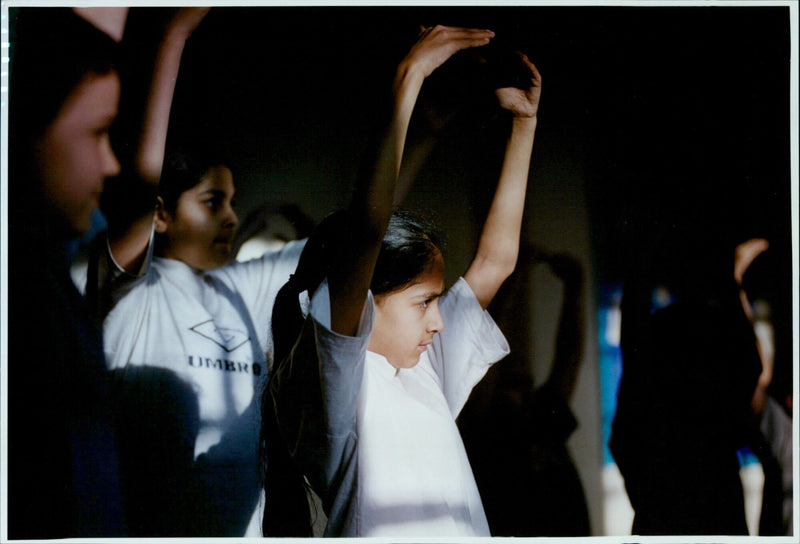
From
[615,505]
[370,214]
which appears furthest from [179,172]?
[615,505]

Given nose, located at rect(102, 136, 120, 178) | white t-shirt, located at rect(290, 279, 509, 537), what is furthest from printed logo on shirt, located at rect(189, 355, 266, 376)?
nose, located at rect(102, 136, 120, 178)

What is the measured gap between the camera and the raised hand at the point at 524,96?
265 cm

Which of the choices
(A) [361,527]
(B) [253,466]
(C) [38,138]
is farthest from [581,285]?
(C) [38,138]

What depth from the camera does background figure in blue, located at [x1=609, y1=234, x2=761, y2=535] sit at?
2.61 meters

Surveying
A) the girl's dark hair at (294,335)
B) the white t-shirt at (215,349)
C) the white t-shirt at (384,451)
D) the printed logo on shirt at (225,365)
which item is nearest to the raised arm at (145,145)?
the white t-shirt at (215,349)

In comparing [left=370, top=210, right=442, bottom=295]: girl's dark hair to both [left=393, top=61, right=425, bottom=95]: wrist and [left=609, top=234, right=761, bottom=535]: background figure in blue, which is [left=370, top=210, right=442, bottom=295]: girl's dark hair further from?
[left=609, top=234, right=761, bottom=535]: background figure in blue

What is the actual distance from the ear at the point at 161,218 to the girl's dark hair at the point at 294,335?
0.46 metres

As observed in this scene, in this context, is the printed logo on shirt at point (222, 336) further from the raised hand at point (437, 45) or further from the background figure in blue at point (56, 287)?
the raised hand at point (437, 45)

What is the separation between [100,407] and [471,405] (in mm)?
1269

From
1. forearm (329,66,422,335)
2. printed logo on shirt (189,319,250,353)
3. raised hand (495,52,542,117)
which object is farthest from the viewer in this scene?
raised hand (495,52,542,117)

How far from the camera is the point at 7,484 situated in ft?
8.36

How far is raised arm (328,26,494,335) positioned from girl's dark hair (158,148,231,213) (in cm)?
55

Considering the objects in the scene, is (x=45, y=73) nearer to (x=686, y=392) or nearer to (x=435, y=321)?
(x=435, y=321)

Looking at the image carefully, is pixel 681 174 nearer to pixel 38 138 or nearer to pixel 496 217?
pixel 496 217
